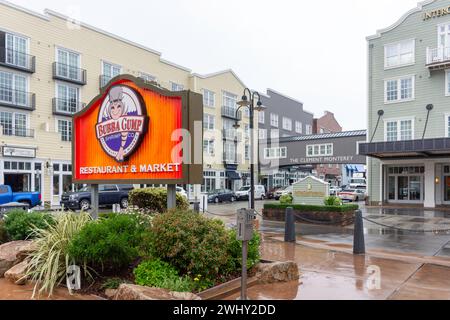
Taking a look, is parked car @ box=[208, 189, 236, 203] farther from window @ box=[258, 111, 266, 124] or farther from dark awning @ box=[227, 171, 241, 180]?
window @ box=[258, 111, 266, 124]

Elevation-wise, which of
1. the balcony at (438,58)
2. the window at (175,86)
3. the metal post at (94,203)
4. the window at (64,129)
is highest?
the window at (175,86)

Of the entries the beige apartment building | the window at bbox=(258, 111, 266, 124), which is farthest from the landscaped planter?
the window at bbox=(258, 111, 266, 124)

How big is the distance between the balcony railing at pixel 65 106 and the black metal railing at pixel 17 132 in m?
2.76

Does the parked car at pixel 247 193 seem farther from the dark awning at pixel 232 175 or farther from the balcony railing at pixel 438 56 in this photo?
the balcony railing at pixel 438 56

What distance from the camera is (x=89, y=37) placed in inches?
1281

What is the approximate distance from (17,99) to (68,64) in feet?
16.7

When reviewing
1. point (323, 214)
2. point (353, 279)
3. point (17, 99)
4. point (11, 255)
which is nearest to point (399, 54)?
point (323, 214)

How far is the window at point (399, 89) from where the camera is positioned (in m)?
28.0

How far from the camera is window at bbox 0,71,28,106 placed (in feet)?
89.3

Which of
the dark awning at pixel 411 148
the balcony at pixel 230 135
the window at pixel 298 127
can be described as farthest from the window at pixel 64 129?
the window at pixel 298 127

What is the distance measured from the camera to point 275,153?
157 ft

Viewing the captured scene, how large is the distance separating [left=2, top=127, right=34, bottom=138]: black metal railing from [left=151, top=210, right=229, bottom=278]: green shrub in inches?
993

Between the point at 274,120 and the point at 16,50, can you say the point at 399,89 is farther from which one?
the point at 274,120

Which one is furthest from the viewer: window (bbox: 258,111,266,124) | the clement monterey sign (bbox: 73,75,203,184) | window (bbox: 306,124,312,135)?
window (bbox: 306,124,312,135)
